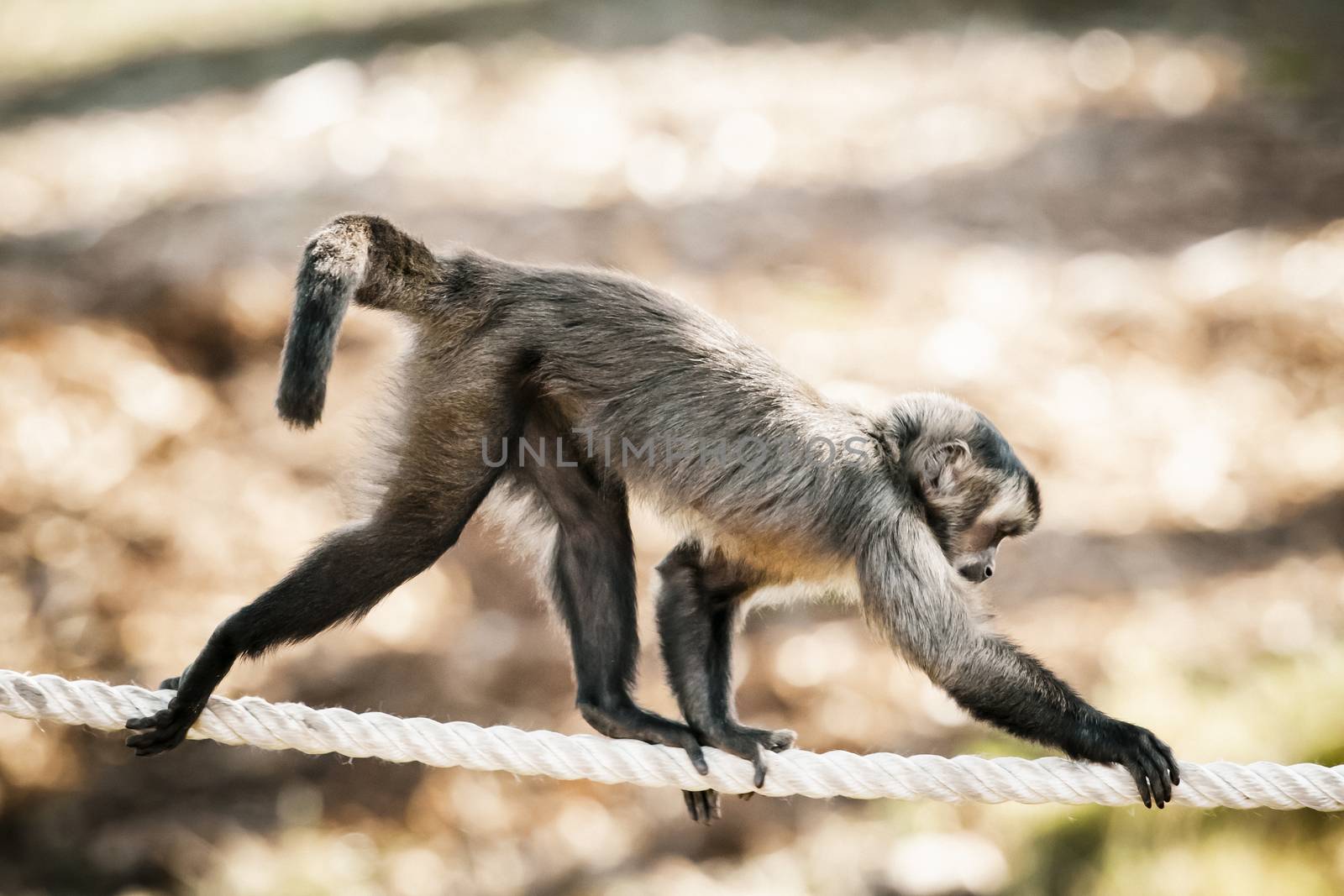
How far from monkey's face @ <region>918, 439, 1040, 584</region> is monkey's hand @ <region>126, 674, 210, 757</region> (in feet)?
8.15

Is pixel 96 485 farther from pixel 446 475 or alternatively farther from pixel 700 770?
pixel 700 770

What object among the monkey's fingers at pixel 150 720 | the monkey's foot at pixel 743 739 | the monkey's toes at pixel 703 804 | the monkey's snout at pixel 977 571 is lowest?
the monkey's toes at pixel 703 804

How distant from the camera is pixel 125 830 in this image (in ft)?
22.5

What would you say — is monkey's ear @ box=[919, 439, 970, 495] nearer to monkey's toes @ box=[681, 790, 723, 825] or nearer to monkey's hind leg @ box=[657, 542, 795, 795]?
monkey's hind leg @ box=[657, 542, 795, 795]

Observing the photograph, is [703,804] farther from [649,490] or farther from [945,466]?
[945,466]

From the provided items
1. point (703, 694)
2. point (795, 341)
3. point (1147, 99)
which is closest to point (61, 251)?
point (795, 341)

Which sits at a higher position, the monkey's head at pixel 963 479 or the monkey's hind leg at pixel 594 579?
the monkey's head at pixel 963 479

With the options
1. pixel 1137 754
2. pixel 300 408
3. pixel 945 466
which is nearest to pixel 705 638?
pixel 945 466

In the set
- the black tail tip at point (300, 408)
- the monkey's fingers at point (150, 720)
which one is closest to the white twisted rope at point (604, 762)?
the monkey's fingers at point (150, 720)

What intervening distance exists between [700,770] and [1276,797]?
1627mm

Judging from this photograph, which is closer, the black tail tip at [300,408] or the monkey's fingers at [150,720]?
the black tail tip at [300,408]

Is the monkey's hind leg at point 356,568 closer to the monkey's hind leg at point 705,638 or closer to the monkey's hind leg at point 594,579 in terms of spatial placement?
the monkey's hind leg at point 594,579

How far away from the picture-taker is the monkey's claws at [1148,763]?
3.38m

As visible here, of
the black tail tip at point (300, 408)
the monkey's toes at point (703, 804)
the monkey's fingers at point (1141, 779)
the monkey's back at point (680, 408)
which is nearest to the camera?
the black tail tip at point (300, 408)
